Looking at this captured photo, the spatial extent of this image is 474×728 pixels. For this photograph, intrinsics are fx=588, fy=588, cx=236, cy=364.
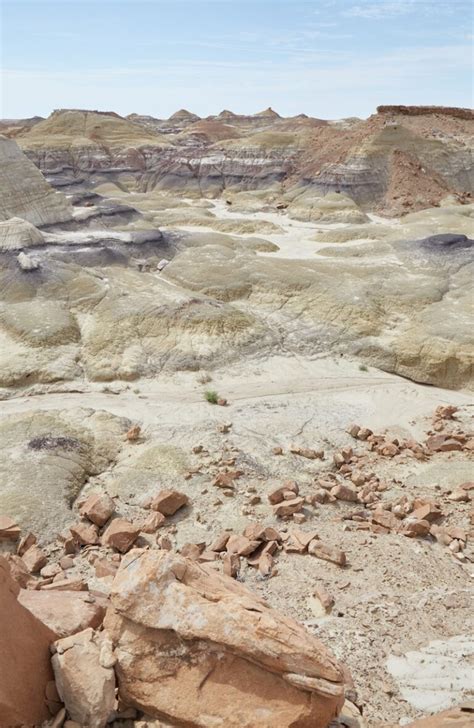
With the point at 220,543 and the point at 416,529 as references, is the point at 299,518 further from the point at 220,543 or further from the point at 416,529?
the point at 416,529

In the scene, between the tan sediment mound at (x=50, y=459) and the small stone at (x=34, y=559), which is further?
the tan sediment mound at (x=50, y=459)

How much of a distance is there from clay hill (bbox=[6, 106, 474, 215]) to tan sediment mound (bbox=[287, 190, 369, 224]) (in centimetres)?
468

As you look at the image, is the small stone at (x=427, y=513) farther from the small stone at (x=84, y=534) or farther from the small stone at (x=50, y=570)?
the small stone at (x=50, y=570)

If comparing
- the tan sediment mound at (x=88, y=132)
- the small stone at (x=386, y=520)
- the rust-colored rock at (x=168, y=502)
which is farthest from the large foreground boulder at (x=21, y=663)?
the tan sediment mound at (x=88, y=132)

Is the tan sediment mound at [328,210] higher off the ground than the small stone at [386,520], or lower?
higher

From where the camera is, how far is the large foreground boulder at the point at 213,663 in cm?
777

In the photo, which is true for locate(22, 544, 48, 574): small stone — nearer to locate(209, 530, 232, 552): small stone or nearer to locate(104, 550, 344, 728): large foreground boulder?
locate(209, 530, 232, 552): small stone

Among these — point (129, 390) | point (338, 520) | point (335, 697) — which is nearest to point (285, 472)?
point (338, 520)

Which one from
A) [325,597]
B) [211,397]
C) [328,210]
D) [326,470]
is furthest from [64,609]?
[328,210]

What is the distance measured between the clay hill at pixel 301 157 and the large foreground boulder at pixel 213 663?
72540 mm

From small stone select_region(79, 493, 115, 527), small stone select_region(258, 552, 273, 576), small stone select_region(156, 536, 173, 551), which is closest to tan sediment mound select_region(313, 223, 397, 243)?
small stone select_region(79, 493, 115, 527)

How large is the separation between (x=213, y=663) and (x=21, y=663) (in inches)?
99.5

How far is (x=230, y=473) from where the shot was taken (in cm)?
2066

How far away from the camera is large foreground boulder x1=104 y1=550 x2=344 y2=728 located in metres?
7.77
